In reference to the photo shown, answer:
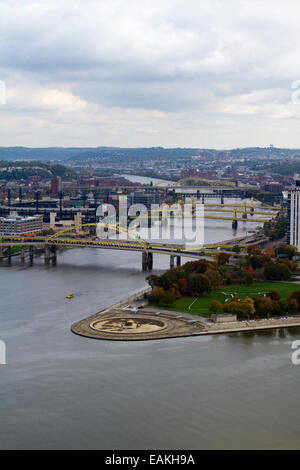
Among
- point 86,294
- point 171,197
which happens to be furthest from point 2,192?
point 86,294

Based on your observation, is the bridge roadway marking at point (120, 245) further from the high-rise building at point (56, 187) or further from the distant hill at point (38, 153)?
the distant hill at point (38, 153)

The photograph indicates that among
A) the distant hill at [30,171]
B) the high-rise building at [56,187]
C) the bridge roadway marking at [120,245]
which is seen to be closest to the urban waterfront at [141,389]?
the bridge roadway marking at [120,245]

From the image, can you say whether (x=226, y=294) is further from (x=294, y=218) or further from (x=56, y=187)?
(x=56, y=187)

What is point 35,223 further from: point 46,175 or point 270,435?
point 46,175

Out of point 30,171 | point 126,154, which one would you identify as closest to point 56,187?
point 30,171

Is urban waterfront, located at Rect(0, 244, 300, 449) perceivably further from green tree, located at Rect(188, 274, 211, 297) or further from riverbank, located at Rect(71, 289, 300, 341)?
green tree, located at Rect(188, 274, 211, 297)

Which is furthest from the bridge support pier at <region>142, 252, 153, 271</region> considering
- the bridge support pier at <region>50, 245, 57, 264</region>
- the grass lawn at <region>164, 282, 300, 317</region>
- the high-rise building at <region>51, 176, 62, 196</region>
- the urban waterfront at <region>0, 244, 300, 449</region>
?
the high-rise building at <region>51, 176, 62, 196</region>
